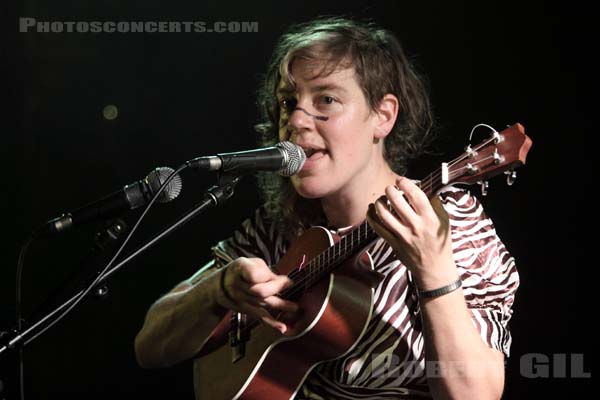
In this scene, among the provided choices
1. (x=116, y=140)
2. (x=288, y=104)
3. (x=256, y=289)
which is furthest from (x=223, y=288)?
(x=116, y=140)

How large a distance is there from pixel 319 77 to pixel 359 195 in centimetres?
38

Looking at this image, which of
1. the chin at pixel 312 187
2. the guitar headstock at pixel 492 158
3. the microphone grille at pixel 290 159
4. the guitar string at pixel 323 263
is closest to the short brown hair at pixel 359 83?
the chin at pixel 312 187

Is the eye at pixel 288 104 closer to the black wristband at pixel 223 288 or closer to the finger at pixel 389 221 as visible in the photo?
the black wristband at pixel 223 288

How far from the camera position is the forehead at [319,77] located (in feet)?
7.09

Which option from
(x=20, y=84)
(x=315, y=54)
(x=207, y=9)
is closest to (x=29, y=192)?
(x=20, y=84)

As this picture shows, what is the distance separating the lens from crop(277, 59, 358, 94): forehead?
2.16 m

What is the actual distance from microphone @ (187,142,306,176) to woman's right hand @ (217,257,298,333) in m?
0.31

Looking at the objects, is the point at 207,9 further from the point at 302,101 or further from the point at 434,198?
the point at 434,198

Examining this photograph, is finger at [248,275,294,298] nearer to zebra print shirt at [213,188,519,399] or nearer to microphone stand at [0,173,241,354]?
zebra print shirt at [213,188,519,399]

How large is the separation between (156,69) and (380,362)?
1.88 meters

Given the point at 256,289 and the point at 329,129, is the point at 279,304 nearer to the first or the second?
the point at 256,289

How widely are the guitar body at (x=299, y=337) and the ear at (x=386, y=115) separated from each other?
39 centimetres

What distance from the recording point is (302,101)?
216 centimetres

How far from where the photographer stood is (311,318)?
6.21ft
